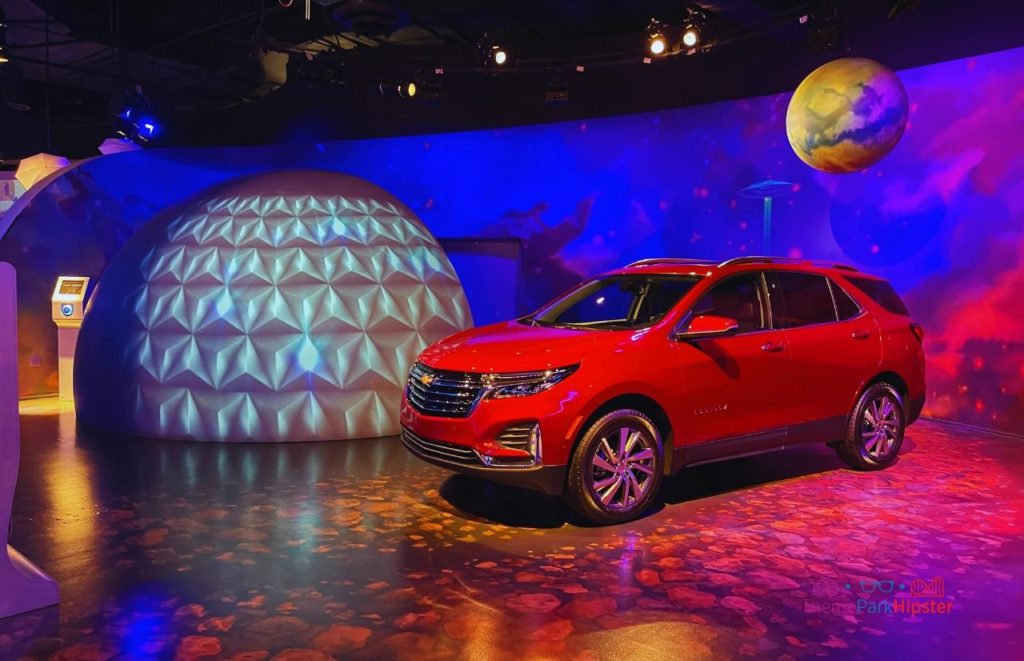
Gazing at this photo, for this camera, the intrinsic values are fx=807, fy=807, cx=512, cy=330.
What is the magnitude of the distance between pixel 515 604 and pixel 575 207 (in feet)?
31.1

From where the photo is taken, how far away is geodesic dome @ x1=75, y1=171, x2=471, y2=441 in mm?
8469

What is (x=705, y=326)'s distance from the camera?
5.93 meters

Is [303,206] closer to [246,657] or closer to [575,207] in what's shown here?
[575,207]

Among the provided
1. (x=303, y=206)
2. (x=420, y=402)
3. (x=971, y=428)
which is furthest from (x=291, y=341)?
(x=971, y=428)

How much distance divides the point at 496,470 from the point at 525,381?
2.05ft

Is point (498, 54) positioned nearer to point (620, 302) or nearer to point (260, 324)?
point (260, 324)

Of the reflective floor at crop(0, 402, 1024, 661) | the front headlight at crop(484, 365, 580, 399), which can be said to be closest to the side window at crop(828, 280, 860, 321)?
the reflective floor at crop(0, 402, 1024, 661)

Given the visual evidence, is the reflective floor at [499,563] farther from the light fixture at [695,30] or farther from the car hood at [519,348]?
the light fixture at [695,30]

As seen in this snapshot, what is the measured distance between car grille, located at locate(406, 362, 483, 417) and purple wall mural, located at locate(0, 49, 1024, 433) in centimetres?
649

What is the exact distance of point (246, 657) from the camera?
3658 millimetres

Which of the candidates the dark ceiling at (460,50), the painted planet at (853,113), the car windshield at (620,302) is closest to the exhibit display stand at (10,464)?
the car windshield at (620,302)

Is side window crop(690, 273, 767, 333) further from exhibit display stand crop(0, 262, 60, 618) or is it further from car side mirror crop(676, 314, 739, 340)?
exhibit display stand crop(0, 262, 60, 618)

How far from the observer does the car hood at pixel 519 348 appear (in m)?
5.52

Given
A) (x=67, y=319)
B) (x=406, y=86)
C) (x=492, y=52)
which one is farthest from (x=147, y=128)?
(x=492, y=52)
